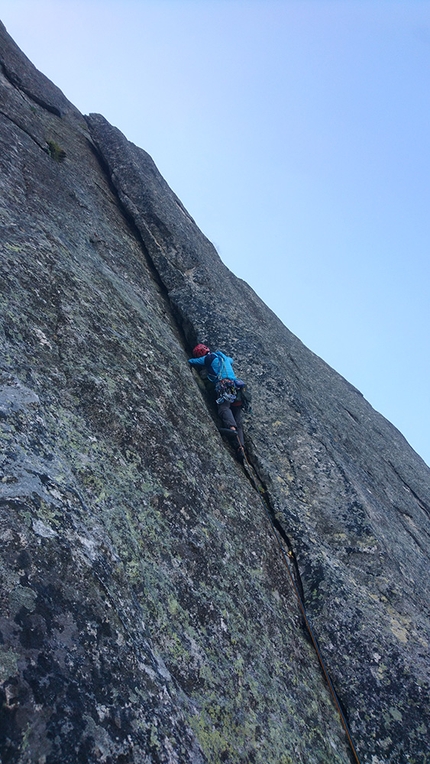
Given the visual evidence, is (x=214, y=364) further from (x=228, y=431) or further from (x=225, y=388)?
(x=228, y=431)

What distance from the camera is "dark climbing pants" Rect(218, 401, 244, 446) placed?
920cm

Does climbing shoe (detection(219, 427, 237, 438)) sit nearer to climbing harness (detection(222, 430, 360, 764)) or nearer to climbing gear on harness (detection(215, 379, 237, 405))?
climbing harness (detection(222, 430, 360, 764))

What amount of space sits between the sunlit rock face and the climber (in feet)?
1.37

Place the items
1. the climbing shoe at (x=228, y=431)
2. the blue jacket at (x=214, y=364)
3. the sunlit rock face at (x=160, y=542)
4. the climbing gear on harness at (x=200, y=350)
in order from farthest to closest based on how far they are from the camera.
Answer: the climbing gear on harness at (x=200, y=350)
the blue jacket at (x=214, y=364)
the climbing shoe at (x=228, y=431)
the sunlit rock face at (x=160, y=542)

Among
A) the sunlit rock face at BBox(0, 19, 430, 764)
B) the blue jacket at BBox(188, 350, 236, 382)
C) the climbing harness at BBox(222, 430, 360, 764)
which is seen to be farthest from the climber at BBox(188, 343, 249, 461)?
the sunlit rock face at BBox(0, 19, 430, 764)

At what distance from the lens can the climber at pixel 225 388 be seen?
9.16 metres

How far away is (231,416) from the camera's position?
934 cm

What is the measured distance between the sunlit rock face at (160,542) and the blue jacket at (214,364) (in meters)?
0.54

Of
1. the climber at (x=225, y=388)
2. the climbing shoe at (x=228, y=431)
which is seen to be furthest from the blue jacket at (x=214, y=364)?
the climbing shoe at (x=228, y=431)

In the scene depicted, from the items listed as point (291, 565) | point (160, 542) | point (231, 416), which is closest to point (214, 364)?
point (231, 416)

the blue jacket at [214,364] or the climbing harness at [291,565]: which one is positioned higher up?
the blue jacket at [214,364]

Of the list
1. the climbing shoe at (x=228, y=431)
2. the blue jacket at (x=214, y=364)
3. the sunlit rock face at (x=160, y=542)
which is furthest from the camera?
the blue jacket at (x=214, y=364)

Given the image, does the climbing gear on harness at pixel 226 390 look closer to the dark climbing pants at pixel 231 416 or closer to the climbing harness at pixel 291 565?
the dark climbing pants at pixel 231 416

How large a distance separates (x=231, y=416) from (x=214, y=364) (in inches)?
53.2
